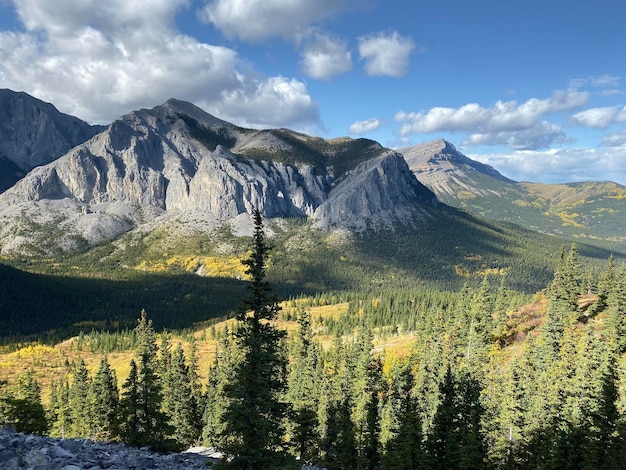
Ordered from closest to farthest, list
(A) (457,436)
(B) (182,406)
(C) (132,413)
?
(A) (457,436), (C) (132,413), (B) (182,406)

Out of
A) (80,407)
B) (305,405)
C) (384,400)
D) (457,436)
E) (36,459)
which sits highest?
(36,459)

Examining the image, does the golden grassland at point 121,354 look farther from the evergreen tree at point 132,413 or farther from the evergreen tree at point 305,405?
the evergreen tree at point 132,413

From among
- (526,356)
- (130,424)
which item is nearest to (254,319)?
(130,424)

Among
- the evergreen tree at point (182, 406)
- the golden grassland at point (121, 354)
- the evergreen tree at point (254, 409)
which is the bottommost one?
the golden grassland at point (121, 354)

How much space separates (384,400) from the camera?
264 feet

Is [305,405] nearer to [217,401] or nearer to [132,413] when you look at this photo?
[217,401]

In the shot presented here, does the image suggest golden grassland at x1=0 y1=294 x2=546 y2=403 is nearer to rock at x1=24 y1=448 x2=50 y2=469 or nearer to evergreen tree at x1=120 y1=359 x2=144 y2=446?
evergreen tree at x1=120 y1=359 x2=144 y2=446

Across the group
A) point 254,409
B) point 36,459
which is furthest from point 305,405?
point 36,459

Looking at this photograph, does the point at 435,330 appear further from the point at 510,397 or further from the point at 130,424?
the point at 130,424

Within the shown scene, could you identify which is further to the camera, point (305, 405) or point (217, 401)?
point (305, 405)

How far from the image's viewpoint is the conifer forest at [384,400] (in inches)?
920

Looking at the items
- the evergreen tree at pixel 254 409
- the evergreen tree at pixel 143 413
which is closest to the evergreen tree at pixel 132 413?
the evergreen tree at pixel 143 413

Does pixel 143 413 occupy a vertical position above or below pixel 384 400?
above

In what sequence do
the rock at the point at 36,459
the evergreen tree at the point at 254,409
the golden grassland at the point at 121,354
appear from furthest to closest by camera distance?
the golden grassland at the point at 121,354 < the evergreen tree at the point at 254,409 < the rock at the point at 36,459
